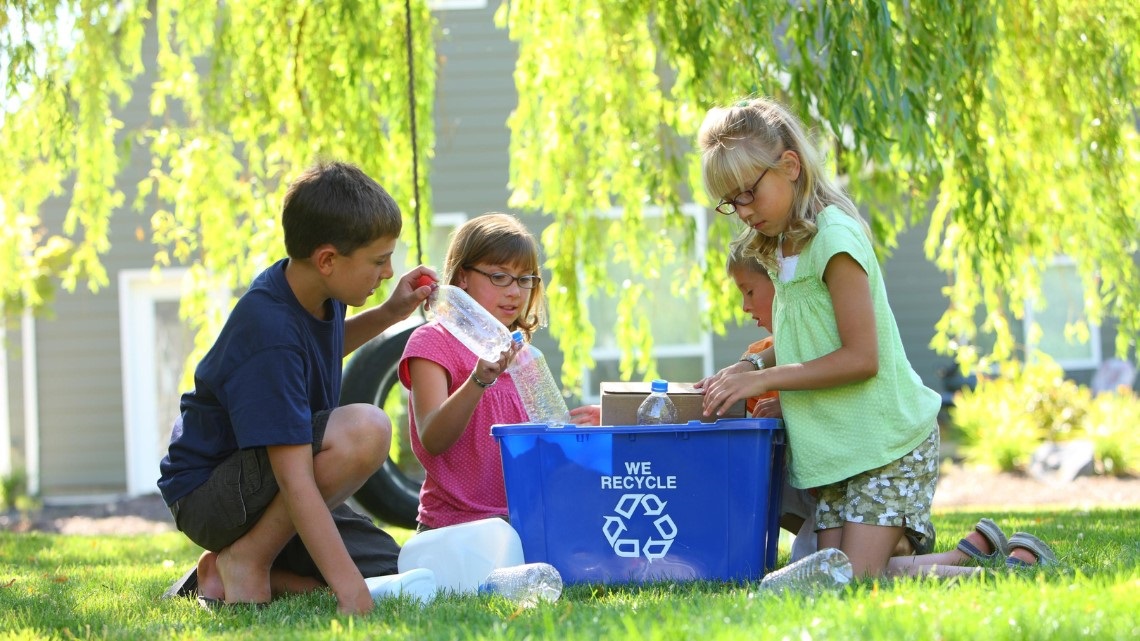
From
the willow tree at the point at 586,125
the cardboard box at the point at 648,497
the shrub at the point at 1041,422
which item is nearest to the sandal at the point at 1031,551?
the cardboard box at the point at 648,497

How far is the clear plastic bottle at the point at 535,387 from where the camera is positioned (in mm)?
4000

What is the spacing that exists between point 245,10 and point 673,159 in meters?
2.42

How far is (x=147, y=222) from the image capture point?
11414 mm

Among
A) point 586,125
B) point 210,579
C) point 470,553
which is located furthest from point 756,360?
point 586,125

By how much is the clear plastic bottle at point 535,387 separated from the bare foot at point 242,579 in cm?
108

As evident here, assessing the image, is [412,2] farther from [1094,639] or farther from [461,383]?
[1094,639]

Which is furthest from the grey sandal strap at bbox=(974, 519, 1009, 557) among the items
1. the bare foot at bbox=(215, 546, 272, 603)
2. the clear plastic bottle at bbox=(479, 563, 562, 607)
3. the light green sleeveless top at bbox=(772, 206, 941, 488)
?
the bare foot at bbox=(215, 546, 272, 603)

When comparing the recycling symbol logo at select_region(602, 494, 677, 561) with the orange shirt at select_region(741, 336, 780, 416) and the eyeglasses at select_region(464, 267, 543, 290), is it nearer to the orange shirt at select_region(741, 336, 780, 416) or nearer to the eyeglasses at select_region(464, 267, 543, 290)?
the orange shirt at select_region(741, 336, 780, 416)

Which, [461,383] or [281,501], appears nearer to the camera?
[281,501]

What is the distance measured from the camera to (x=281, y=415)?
307 centimetres

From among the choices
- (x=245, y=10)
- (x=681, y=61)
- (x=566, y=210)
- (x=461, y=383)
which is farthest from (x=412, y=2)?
(x=461, y=383)

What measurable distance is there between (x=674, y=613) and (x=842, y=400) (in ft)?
3.43

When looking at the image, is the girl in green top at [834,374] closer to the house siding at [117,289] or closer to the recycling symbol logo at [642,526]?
the recycling symbol logo at [642,526]

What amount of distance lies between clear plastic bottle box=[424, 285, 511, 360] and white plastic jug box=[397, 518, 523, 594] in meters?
0.65
